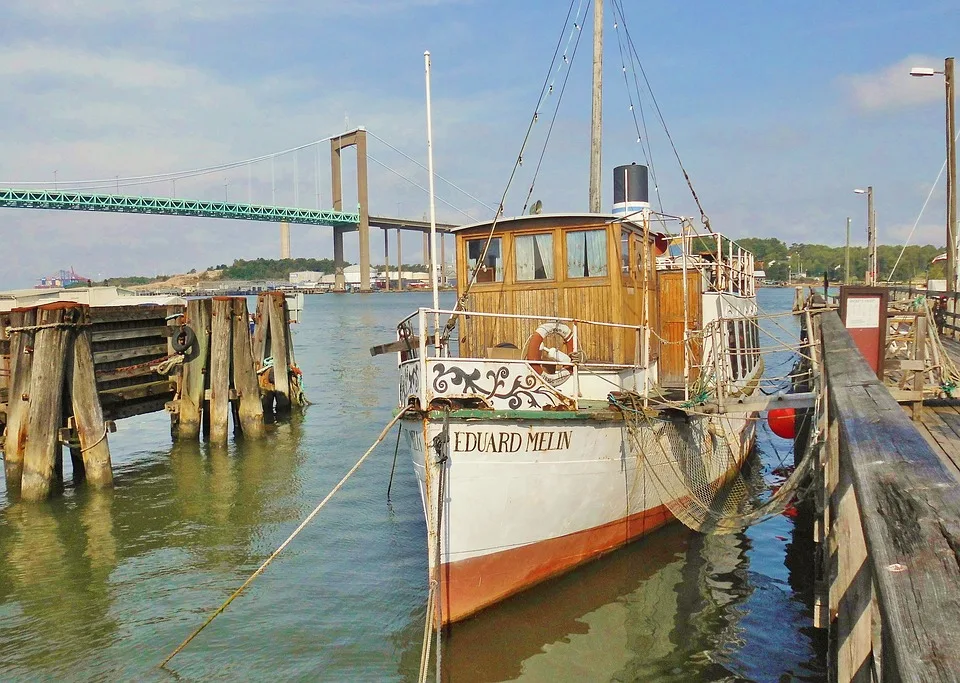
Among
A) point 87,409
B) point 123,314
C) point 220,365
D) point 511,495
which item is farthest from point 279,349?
point 511,495

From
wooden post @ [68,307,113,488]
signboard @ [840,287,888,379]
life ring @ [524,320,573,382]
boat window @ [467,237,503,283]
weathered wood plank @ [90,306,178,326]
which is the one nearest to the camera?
life ring @ [524,320,573,382]

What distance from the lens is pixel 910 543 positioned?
1.64 metres

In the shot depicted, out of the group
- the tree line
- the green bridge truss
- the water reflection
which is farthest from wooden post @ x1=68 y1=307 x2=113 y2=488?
the tree line

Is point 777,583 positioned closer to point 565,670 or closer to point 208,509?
point 565,670

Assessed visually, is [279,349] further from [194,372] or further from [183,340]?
[183,340]

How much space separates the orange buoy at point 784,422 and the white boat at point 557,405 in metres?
1.54

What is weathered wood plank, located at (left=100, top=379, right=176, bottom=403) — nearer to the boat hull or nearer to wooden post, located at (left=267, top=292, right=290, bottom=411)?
wooden post, located at (left=267, top=292, right=290, bottom=411)

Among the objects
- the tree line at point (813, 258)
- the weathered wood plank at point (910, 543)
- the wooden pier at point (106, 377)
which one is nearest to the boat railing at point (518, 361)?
the weathered wood plank at point (910, 543)

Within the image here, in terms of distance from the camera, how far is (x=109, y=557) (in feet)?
31.5

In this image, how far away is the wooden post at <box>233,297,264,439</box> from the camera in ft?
51.2

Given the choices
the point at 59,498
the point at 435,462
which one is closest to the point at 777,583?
the point at 435,462

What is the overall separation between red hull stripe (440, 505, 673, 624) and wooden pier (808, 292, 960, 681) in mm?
4233

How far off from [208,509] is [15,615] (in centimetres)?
385

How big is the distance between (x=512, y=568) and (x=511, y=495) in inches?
34.2
